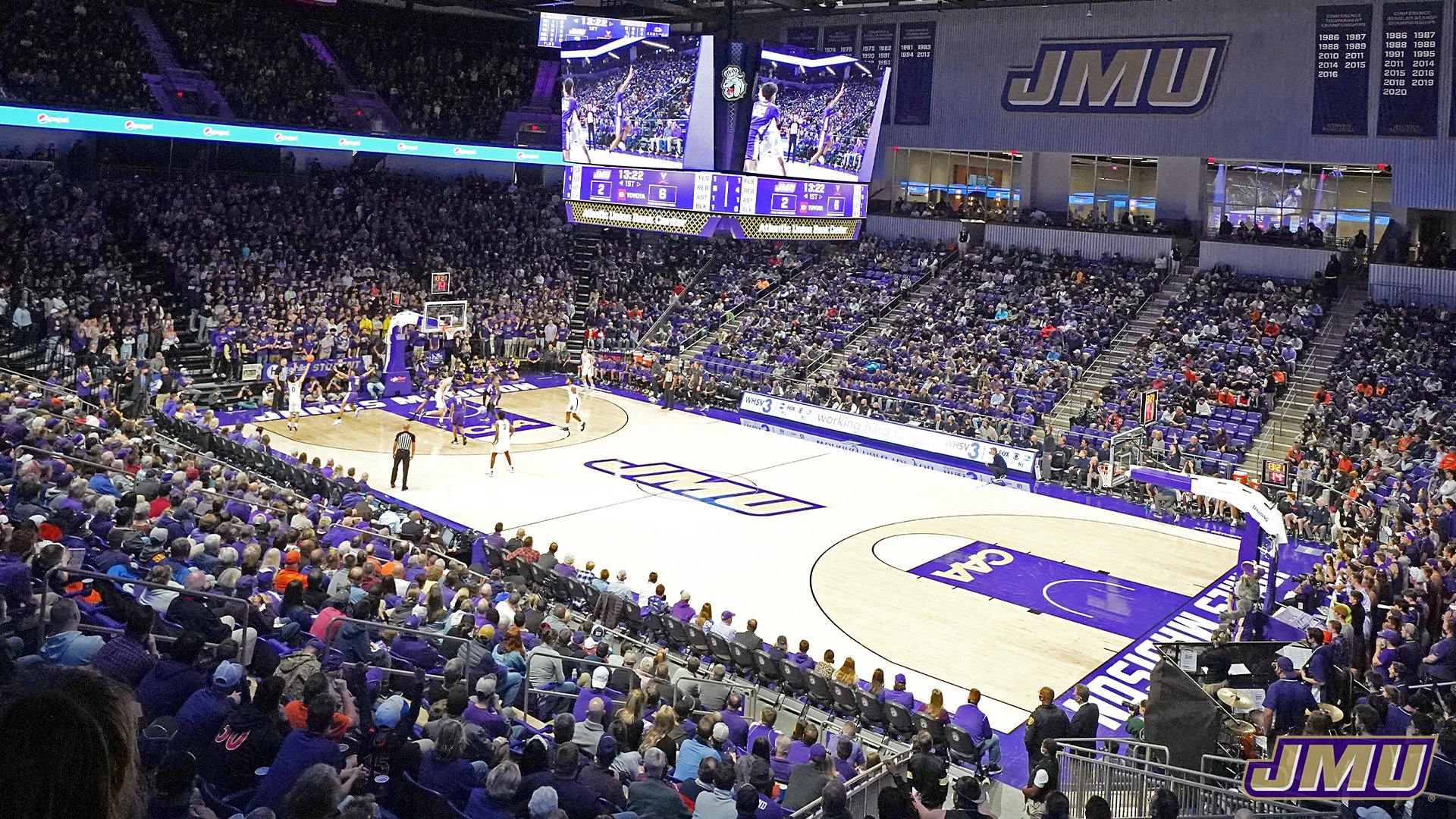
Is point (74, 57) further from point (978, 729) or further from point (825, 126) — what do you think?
point (978, 729)

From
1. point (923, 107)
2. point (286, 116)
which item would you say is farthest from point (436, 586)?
point (923, 107)

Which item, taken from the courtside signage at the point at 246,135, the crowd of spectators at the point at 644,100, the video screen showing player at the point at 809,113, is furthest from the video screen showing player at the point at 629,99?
the courtside signage at the point at 246,135

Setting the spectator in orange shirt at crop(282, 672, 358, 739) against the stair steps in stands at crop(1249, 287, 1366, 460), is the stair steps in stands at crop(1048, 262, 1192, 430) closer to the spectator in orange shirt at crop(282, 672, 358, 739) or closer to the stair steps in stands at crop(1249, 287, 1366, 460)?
the stair steps in stands at crop(1249, 287, 1366, 460)

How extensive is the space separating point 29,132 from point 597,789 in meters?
35.7

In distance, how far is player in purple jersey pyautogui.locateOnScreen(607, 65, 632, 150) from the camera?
27156 mm

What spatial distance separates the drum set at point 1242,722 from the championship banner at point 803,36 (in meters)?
36.3

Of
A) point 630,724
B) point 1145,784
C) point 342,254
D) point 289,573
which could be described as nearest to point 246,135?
point 342,254

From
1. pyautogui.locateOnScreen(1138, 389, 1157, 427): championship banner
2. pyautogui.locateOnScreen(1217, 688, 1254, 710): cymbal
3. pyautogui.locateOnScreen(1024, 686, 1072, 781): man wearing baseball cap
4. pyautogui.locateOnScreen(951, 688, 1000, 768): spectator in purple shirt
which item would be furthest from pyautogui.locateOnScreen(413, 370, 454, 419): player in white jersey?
pyautogui.locateOnScreen(1217, 688, 1254, 710): cymbal

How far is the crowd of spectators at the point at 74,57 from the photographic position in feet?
103

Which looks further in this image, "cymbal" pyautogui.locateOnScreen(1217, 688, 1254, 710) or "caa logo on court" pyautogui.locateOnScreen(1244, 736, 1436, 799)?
"cymbal" pyautogui.locateOnScreen(1217, 688, 1254, 710)

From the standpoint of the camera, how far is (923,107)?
4222 cm

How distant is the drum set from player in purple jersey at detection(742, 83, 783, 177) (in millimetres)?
17470

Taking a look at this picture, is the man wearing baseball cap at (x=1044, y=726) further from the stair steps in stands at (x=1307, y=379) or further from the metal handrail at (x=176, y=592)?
the stair steps in stands at (x=1307, y=379)

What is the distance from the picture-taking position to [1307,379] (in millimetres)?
29703
